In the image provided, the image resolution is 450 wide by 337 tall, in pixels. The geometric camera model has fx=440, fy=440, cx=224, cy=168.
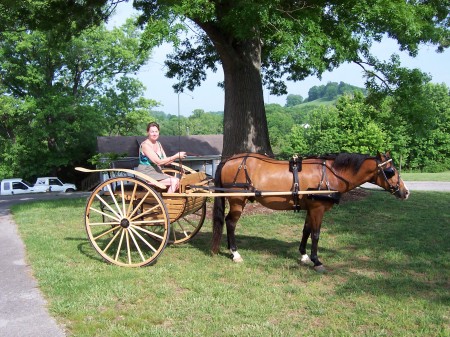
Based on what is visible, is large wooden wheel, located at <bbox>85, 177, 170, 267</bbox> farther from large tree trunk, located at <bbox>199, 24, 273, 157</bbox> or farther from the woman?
large tree trunk, located at <bbox>199, 24, 273, 157</bbox>

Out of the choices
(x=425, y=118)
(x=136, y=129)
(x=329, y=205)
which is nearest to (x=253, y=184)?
(x=329, y=205)

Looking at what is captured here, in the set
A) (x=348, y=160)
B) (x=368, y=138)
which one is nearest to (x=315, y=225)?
(x=348, y=160)

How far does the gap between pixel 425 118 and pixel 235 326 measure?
8576mm

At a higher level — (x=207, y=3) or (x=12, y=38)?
(x=12, y=38)

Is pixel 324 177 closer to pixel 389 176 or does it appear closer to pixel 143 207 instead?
pixel 389 176

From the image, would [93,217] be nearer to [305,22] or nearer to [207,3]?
[207,3]

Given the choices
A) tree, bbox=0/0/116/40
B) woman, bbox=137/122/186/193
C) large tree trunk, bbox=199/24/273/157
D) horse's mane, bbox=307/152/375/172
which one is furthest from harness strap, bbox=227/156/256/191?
tree, bbox=0/0/116/40

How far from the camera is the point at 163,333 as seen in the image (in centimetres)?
439

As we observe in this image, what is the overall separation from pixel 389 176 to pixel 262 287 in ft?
8.54

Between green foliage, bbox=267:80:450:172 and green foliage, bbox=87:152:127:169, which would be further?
green foliage, bbox=267:80:450:172

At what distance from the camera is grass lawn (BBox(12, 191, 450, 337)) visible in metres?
4.61

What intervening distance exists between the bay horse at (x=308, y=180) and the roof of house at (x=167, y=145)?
2787cm

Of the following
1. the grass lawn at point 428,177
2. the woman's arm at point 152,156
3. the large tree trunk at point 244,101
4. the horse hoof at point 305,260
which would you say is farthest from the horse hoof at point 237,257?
the grass lawn at point 428,177

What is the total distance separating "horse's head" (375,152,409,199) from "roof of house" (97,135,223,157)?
28.6 m
